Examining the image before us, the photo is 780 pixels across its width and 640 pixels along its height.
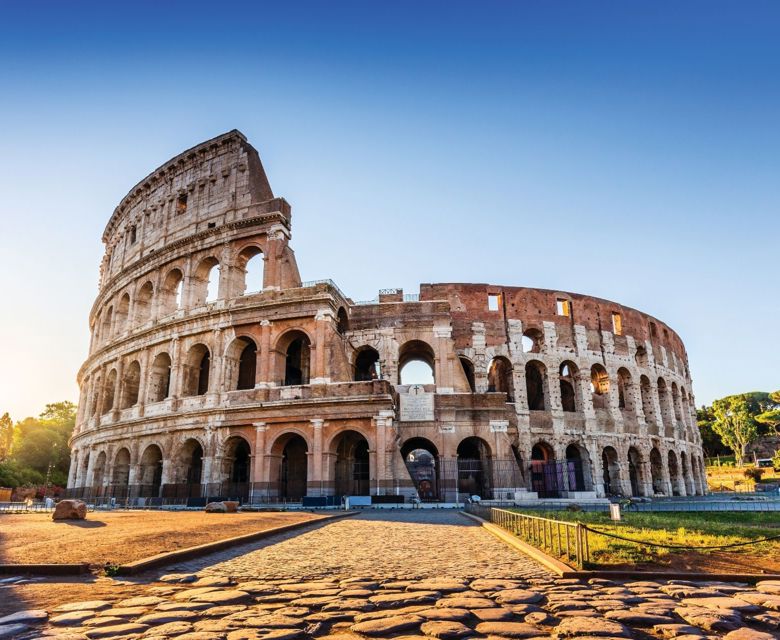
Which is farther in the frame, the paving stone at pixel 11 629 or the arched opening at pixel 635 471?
the arched opening at pixel 635 471

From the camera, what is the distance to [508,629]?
361cm

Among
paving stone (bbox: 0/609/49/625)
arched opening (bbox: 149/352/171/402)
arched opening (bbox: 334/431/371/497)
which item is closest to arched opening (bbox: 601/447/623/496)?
arched opening (bbox: 334/431/371/497)

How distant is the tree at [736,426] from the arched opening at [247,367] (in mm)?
52950

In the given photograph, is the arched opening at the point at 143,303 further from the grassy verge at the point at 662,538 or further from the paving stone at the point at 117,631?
the paving stone at the point at 117,631

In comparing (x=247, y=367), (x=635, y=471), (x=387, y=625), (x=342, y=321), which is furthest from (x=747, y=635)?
(x=635, y=471)

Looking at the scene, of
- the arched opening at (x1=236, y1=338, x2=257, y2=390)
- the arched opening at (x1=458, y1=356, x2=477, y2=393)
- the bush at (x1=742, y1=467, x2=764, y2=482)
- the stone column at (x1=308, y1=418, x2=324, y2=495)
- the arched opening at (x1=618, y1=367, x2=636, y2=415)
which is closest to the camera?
the stone column at (x1=308, y1=418, x2=324, y2=495)

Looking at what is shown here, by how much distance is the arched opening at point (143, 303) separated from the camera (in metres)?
30.4

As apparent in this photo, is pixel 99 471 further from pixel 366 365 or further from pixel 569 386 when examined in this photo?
pixel 569 386

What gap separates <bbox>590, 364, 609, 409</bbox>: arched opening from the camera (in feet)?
103

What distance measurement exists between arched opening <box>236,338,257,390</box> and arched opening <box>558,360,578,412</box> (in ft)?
55.4

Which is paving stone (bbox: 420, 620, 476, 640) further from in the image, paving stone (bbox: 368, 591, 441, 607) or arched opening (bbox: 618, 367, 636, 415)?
arched opening (bbox: 618, 367, 636, 415)

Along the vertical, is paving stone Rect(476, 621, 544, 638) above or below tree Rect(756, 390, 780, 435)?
below

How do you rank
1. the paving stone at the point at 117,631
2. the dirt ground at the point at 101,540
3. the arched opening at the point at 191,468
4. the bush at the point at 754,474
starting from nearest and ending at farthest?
the paving stone at the point at 117,631 → the dirt ground at the point at 101,540 → the arched opening at the point at 191,468 → the bush at the point at 754,474

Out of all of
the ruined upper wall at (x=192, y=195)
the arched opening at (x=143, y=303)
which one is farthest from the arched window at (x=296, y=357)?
the arched opening at (x=143, y=303)
